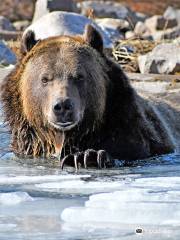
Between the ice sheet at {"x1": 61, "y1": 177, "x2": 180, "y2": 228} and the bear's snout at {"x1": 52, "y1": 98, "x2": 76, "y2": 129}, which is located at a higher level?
the bear's snout at {"x1": 52, "y1": 98, "x2": 76, "y2": 129}

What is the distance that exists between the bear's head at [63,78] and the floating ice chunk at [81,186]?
0.93 m

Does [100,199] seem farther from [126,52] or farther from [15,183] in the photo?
[126,52]

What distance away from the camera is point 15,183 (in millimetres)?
6938

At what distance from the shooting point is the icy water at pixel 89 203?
516cm

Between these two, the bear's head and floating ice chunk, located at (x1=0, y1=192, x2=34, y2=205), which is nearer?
floating ice chunk, located at (x1=0, y1=192, x2=34, y2=205)

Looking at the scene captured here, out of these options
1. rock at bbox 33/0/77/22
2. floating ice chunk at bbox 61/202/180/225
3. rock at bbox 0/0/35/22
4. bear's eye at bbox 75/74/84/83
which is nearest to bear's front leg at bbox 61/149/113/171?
bear's eye at bbox 75/74/84/83

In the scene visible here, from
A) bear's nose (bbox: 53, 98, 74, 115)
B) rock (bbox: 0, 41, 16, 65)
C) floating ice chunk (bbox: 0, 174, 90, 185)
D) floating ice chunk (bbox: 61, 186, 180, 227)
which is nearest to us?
floating ice chunk (bbox: 61, 186, 180, 227)

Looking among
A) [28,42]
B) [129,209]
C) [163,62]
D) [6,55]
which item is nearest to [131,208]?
[129,209]

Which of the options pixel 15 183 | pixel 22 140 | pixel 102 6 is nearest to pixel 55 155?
pixel 22 140

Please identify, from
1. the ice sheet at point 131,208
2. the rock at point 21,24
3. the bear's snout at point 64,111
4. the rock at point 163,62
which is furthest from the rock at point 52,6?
the ice sheet at point 131,208

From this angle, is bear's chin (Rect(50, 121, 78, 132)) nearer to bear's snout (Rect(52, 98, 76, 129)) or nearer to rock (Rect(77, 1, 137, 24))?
bear's snout (Rect(52, 98, 76, 129))

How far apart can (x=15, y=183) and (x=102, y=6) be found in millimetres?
28155

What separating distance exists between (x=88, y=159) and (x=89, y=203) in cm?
192

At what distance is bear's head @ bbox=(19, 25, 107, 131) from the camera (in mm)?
7957
